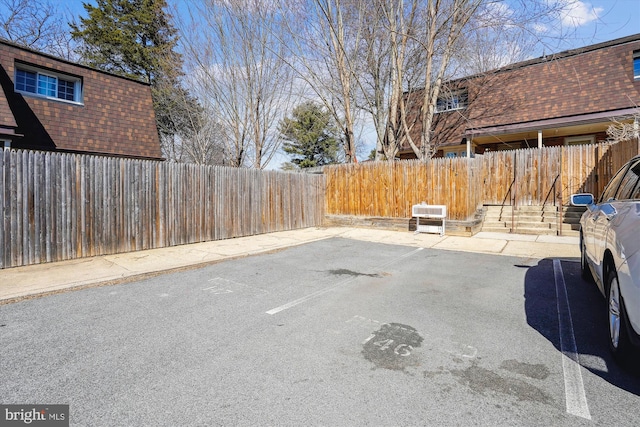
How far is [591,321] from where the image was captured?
11.0ft

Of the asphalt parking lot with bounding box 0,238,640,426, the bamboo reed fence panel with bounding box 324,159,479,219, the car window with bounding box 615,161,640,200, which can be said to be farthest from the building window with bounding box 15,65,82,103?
the car window with bounding box 615,161,640,200

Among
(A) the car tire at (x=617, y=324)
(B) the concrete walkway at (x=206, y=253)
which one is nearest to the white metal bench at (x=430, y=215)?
(B) the concrete walkway at (x=206, y=253)

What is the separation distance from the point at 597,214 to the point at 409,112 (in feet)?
48.7

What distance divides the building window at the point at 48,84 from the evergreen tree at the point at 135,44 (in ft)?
29.1

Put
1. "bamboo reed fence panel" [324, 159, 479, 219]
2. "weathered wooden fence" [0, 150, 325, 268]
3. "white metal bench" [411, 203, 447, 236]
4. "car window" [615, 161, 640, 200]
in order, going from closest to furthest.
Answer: "car window" [615, 161, 640, 200] → "weathered wooden fence" [0, 150, 325, 268] → "white metal bench" [411, 203, 447, 236] → "bamboo reed fence panel" [324, 159, 479, 219]

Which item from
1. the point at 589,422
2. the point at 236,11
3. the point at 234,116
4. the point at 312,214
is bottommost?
the point at 589,422

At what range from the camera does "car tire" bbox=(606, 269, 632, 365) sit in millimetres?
2320

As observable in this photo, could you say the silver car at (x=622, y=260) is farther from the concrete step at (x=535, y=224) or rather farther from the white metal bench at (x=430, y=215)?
the concrete step at (x=535, y=224)

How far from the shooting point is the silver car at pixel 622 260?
208cm

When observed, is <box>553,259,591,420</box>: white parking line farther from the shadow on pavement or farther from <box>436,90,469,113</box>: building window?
<box>436,90,469,113</box>: building window

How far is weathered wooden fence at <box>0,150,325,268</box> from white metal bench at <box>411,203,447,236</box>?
15.8 ft

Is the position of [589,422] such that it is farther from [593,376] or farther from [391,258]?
[391,258]

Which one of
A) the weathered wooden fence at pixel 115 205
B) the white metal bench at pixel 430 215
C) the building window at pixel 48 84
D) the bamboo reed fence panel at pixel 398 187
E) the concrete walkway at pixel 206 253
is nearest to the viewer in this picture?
the concrete walkway at pixel 206 253

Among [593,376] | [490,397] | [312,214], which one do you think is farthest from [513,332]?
[312,214]
